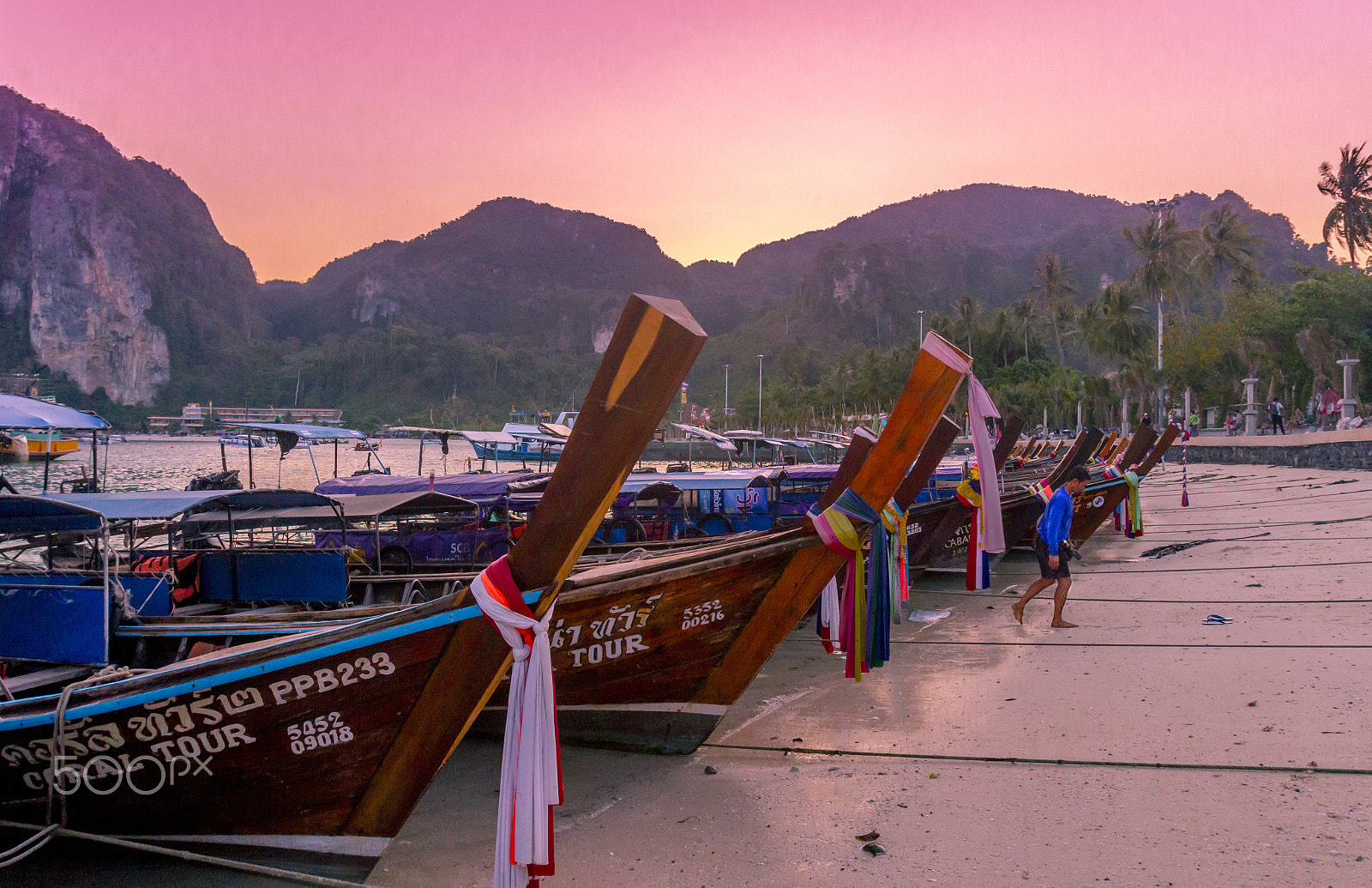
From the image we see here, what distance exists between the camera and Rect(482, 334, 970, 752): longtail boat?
5.46 meters

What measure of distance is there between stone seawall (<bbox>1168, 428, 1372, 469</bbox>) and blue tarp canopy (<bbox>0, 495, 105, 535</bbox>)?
88.5 feet

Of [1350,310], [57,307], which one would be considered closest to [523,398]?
[57,307]

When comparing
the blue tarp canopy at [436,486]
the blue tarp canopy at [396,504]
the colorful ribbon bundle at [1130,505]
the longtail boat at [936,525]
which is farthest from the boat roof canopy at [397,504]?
the colorful ribbon bundle at [1130,505]

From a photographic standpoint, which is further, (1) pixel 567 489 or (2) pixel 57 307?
(2) pixel 57 307

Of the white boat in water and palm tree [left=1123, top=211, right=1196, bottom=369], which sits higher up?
palm tree [left=1123, top=211, right=1196, bottom=369]

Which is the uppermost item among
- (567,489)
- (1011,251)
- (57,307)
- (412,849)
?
(1011,251)

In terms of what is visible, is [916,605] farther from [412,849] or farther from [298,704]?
[298,704]

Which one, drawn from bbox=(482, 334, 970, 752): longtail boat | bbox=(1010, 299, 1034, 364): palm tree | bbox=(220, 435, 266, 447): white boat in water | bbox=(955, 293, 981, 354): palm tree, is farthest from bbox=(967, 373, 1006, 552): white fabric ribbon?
bbox=(955, 293, 981, 354): palm tree

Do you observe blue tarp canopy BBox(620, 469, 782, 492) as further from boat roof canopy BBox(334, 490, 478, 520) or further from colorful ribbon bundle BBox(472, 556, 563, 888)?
colorful ribbon bundle BBox(472, 556, 563, 888)

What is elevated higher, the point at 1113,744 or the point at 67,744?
the point at 67,744

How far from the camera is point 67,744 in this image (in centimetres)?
417

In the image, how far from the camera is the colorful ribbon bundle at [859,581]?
5617 mm

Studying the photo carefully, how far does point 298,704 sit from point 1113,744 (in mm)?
4900

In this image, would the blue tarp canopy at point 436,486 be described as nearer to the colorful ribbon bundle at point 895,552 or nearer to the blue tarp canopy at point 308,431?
the blue tarp canopy at point 308,431
